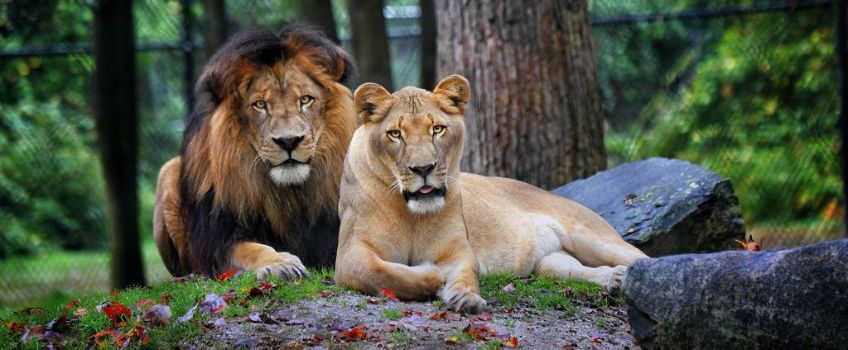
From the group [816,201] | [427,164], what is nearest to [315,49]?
[427,164]

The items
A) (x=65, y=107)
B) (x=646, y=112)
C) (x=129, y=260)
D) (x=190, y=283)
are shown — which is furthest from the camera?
(x=65, y=107)

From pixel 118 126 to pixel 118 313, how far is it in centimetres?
343

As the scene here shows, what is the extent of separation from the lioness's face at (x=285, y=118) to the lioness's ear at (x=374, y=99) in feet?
2.62

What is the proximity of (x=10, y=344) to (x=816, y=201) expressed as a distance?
25.7ft

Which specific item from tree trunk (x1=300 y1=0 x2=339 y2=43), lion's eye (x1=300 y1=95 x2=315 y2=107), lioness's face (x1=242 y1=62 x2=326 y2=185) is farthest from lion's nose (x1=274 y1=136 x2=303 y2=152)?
tree trunk (x1=300 y1=0 x2=339 y2=43)

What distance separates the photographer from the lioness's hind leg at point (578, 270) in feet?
18.4

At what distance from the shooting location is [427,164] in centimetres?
483

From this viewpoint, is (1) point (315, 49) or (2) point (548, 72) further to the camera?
(2) point (548, 72)

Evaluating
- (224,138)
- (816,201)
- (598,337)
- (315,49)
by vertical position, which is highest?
(315,49)

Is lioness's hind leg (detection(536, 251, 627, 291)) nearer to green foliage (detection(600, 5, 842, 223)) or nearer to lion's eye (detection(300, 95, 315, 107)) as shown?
lion's eye (detection(300, 95, 315, 107))

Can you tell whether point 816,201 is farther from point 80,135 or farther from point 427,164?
point 80,135

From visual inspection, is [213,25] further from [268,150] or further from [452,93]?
[452,93]

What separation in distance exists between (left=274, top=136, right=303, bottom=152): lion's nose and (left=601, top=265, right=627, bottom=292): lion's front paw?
1.79m

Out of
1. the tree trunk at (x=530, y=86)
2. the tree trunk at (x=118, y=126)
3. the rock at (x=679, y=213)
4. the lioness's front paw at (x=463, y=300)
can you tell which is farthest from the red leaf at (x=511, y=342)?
the tree trunk at (x=118, y=126)
